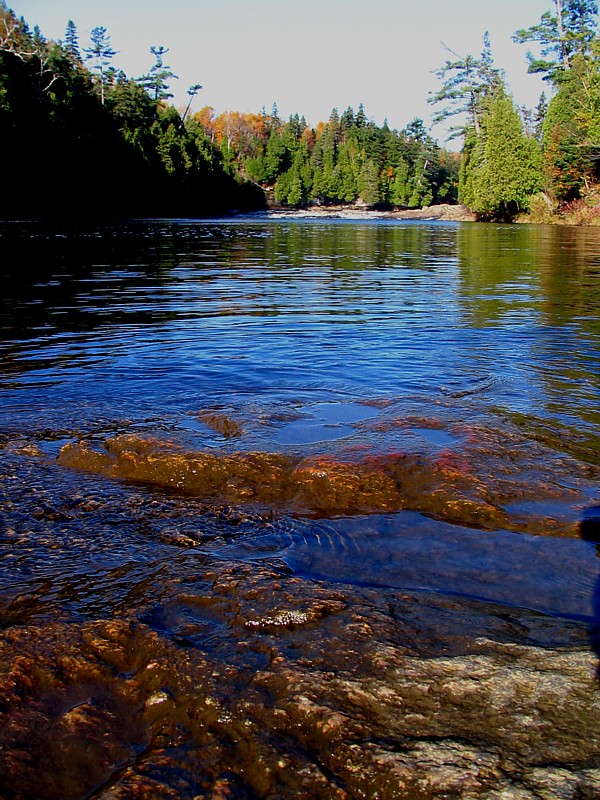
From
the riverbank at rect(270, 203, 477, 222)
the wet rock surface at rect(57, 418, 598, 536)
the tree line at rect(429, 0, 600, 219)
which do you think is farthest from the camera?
the riverbank at rect(270, 203, 477, 222)

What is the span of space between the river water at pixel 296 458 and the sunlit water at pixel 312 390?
2 centimetres

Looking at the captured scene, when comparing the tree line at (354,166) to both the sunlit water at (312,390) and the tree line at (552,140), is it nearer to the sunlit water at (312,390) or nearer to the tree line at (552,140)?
the tree line at (552,140)

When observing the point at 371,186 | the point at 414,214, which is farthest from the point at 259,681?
the point at 371,186

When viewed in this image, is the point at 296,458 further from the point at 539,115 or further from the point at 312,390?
the point at 539,115

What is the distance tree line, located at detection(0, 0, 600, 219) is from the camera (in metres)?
48.9

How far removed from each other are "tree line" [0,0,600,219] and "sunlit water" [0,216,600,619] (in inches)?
1464

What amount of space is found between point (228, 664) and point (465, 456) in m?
2.49

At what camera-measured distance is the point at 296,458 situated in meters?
4.21

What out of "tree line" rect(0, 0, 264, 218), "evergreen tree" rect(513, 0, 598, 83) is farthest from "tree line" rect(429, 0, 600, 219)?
"tree line" rect(0, 0, 264, 218)

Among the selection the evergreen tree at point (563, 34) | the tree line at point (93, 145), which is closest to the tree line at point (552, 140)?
the evergreen tree at point (563, 34)

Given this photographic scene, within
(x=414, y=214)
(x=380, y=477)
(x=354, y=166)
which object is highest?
(x=354, y=166)

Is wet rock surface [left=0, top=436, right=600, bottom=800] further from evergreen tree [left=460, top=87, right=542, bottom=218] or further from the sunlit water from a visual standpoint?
evergreen tree [left=460, top=87, right=542, bottom=218]

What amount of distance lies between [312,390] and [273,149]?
365ft

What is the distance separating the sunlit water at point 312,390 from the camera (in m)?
3.07
